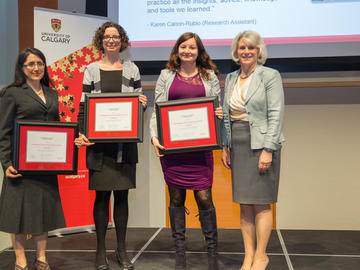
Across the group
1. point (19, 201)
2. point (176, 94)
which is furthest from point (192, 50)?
A: point (19, 201)

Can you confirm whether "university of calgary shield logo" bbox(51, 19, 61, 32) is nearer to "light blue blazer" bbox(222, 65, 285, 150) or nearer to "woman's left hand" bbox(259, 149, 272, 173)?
"light blue blazer" bbox(222, 65, 285, 150)

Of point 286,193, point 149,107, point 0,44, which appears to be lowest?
point 286,193

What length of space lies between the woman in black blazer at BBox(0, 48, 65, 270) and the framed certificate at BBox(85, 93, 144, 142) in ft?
0.93

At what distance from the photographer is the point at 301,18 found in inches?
148

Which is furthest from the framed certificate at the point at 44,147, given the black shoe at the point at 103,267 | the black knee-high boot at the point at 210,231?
the black knee-high boot at the point at 210,231

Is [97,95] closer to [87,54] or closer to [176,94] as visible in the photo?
[176,94]

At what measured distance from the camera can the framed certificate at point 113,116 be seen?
8.58 ft

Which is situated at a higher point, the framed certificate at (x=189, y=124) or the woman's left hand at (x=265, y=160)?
the framed certificate at (x=189, y=124)

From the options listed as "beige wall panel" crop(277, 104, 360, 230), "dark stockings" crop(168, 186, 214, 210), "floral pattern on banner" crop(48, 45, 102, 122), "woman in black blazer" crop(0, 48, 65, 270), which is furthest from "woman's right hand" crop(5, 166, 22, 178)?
"beige wall panel" crop(277, 104, 360, 230)

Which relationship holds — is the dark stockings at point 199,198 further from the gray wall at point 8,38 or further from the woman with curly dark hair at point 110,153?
the gray wall at point 8,38

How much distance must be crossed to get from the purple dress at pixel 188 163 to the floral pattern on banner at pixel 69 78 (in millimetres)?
1432

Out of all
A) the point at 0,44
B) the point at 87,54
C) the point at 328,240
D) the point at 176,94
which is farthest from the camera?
the point at 0,44

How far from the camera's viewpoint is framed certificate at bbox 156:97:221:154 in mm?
2580

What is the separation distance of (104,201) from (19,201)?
519mm
